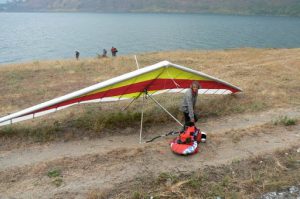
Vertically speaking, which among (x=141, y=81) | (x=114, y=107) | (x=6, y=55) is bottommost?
(x=6, y=55)

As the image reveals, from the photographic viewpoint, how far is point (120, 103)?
14688 mm

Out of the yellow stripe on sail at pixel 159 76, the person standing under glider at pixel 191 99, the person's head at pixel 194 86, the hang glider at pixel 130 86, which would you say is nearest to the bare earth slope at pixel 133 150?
the person standing under glider at pixel 191 99

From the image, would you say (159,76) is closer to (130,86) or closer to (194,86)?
(130,86)

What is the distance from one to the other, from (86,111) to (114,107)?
4.10 ft

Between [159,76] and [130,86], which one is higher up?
[159,76]

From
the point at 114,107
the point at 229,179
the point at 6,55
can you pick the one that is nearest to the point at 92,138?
the point at 114,107

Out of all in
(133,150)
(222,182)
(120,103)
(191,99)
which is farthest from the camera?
(120,103)

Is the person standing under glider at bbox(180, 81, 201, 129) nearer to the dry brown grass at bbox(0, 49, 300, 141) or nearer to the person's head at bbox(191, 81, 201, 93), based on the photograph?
the person's head at bbox(191, 81, 201, 93)

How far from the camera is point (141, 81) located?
10375 millimetres

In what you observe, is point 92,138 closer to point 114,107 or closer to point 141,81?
point 141,81

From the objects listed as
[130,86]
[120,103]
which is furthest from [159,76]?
[120,103]

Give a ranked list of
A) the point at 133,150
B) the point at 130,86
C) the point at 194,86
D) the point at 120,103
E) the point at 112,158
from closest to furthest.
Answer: the point at 112,158
the point at 133,150
the point at 194,86
the point at 130,86
the point at 120,103

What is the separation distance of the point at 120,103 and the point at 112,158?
5854 millimetres

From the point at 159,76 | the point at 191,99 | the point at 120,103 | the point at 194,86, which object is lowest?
the point at 120,103
